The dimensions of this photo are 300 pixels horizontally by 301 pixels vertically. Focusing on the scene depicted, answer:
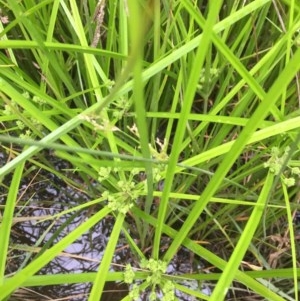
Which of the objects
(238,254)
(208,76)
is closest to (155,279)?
(238,254)

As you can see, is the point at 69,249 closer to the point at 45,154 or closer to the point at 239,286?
the point at 45,154

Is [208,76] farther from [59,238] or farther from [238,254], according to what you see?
[59,238]

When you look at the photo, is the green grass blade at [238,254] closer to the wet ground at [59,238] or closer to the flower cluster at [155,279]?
the flower cluster at [155,279]

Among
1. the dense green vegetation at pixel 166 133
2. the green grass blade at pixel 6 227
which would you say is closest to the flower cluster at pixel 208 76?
the dense green vegetation at pixel 166 133

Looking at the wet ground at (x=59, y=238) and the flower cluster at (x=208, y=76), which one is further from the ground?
the flower cluster at (x=208, y=76)

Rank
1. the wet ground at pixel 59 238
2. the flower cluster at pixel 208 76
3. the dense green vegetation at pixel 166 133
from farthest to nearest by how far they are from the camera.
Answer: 1. the wet ground at pixel 59 238
2. the flower cluster at pixel 208 76
3. the dense green vegetation at pixel 166 133

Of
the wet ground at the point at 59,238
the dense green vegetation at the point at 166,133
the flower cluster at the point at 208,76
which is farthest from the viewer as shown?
the wet ground at the point at 59,238

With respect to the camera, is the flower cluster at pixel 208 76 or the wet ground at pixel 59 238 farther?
the wet ground at pixel 59 238

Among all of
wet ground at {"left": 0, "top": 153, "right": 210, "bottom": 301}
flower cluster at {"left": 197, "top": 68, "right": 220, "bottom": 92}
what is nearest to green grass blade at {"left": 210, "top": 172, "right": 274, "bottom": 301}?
flower cluster at {"left": 197, "top": 68, "right": 220, "bottom": 92}

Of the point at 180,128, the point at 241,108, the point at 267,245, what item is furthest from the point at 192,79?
the point at 267,245

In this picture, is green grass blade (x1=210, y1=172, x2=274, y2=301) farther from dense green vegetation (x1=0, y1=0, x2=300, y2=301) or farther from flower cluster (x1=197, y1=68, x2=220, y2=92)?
flower cluster (x1=197, y1=68, x2=220, y2=92)
